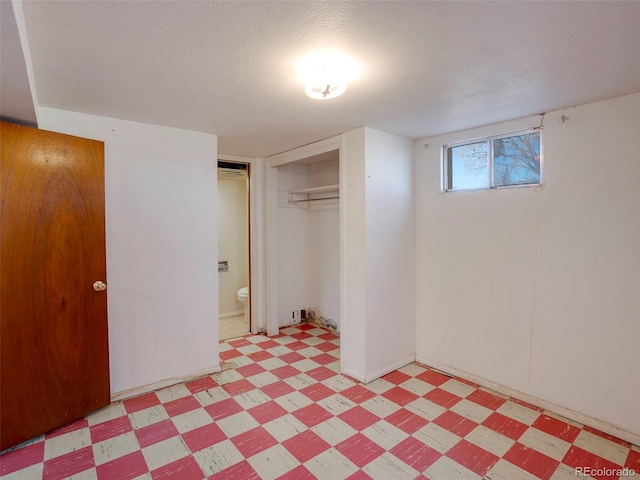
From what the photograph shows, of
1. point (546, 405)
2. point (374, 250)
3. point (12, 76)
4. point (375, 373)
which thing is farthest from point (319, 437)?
point (12, 76)

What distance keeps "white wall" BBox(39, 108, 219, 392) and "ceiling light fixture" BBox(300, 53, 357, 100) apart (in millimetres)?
1555

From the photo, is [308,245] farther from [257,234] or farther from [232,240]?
[232,240]

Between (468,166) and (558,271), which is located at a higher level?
(468,166)

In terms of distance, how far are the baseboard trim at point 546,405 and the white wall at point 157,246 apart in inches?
89.2

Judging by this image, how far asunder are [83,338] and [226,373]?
127 cm

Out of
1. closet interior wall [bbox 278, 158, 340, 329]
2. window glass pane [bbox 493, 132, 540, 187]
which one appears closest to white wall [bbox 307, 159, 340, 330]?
closet interior wall [bbox 278, 158, 340, 329]

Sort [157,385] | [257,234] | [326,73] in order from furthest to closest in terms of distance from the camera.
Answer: [257,234] → [157,385] → [326,73]

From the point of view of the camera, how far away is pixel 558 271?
2443 mm

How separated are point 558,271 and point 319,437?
2105 millimetres

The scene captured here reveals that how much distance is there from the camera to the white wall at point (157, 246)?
258cm

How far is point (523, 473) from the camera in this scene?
73.4 inches

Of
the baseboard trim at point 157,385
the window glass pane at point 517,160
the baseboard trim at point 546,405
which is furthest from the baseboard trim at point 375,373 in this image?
the window glass pane at point 517,160

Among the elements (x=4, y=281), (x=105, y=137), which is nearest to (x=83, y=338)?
(x=4, y=281)

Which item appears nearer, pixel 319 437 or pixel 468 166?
pixel 319 437
